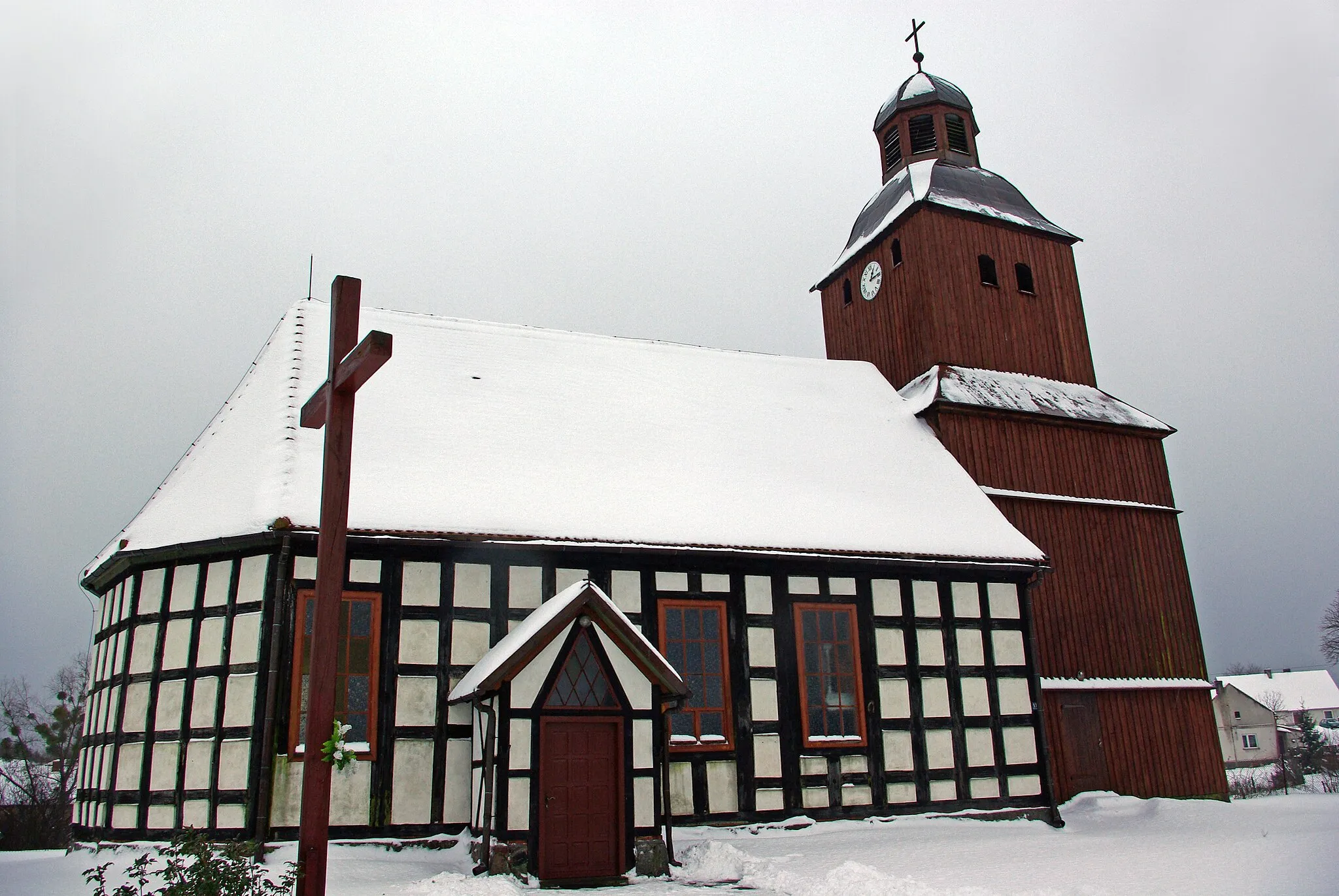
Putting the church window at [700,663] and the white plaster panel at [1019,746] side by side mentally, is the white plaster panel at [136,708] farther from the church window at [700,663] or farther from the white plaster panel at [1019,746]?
the white plaster panel at [1019,746]

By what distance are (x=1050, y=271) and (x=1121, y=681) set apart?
952 cm

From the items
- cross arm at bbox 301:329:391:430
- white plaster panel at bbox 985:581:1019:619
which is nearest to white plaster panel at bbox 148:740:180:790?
cross arm at bbox 301:329:391:430

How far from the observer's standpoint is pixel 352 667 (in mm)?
12422

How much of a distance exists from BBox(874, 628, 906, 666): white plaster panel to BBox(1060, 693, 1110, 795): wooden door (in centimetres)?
428

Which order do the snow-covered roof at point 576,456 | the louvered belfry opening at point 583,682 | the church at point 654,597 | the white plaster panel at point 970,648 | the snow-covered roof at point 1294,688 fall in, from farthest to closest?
the snow-covered roof at point 1294,688 → the white plaster panel at point 970,648 → the snow-covered roof at point 576,456 → the church at point 654,597 → the louvered belfry opening at point 583,682

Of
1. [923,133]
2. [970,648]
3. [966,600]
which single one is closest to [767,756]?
[970,648]

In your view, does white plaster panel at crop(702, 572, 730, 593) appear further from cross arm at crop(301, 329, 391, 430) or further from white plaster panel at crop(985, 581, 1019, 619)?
cross arm at crop(301, 329, 391, 430)

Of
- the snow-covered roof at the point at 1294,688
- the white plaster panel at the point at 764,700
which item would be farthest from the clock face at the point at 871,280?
the snow-covered roof at the point at 1294,688

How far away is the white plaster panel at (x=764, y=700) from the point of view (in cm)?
1414

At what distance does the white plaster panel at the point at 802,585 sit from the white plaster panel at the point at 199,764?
8.00 metres

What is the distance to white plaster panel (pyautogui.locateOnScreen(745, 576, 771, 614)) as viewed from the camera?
1450 cm

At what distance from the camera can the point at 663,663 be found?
39.1 feet

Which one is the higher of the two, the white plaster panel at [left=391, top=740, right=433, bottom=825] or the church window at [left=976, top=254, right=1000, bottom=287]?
the church window at [left=976, top=254, right=1000, bottom=287]

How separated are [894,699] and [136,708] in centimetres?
1048
